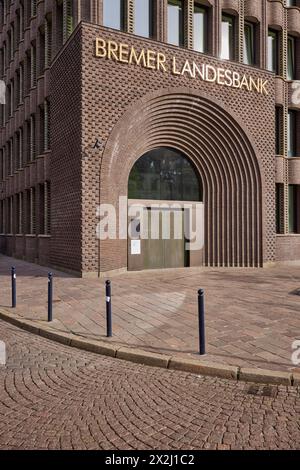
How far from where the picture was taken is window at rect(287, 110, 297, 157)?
68.6ft

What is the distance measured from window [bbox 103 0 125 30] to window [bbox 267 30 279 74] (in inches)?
363

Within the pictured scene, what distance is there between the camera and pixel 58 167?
16750 mm

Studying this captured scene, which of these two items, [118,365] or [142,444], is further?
[118,365]

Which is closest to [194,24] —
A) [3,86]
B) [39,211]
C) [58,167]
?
[58,167]

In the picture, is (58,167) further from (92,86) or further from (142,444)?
(142,444)

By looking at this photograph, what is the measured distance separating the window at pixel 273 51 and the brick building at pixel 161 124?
6cm

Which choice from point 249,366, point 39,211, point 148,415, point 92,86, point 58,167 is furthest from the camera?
point 39,211

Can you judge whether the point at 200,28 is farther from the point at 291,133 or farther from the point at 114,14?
the point at 291,133

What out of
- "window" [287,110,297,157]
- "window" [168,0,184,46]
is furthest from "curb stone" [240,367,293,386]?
"window" [287,110,297,157]

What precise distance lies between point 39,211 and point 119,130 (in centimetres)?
769

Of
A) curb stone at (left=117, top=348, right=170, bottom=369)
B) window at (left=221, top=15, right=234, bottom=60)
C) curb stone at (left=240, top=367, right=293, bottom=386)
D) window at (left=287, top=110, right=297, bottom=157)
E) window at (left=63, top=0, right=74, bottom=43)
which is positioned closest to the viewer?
curb stone at (left=240, top=367, right=293, bottom=386)

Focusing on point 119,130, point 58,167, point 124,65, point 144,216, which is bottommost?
point 144,216

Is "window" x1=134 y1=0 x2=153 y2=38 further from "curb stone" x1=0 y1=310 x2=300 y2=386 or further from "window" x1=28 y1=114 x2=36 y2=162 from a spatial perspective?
"curb stone" x1=0 y1=310 x2=300 y2=386

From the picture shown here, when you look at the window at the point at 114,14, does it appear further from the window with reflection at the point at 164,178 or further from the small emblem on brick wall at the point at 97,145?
the window with reflection at the point at 164,178
